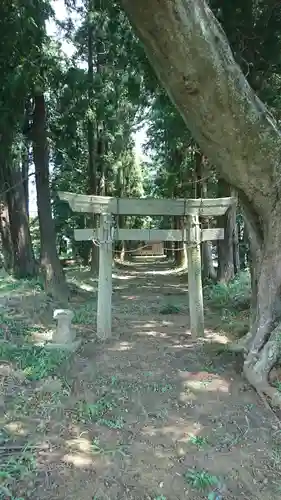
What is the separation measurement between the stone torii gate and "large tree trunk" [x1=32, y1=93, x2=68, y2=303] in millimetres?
2773

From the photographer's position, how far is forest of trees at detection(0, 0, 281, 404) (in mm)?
3930

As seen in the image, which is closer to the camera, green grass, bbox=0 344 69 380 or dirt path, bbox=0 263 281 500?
dirt path, bbox=0 263 281 500

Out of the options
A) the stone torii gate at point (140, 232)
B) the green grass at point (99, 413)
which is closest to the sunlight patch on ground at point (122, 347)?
the stone torii gate at point (140, 232)

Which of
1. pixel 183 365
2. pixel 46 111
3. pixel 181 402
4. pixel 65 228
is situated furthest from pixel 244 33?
pixel 65 228

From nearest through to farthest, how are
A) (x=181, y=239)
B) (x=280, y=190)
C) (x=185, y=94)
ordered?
1. (x=185, y=94)
2. (x=280, y=190)
3. (x=181, y=239)

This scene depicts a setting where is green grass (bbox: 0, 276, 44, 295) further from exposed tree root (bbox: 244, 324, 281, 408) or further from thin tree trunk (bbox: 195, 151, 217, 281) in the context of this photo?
thin tree trunk (bbox: 195, 151, 217, 281)

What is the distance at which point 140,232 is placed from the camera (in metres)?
6.39

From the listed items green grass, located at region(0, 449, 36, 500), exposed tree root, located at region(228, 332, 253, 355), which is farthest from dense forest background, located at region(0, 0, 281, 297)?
green grass, located at region(0, 449, 36, 500)

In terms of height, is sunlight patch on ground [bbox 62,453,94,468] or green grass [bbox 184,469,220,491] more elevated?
sunlight patch on ground [bbox 62,453,94,468]

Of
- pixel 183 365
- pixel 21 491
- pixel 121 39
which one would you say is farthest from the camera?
pixel 121 39

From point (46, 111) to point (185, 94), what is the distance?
5861 mm

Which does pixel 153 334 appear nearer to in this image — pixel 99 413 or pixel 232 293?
pixel 99 413

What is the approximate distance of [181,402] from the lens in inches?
163

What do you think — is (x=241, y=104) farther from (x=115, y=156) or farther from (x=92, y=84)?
(x=115, y=156)
